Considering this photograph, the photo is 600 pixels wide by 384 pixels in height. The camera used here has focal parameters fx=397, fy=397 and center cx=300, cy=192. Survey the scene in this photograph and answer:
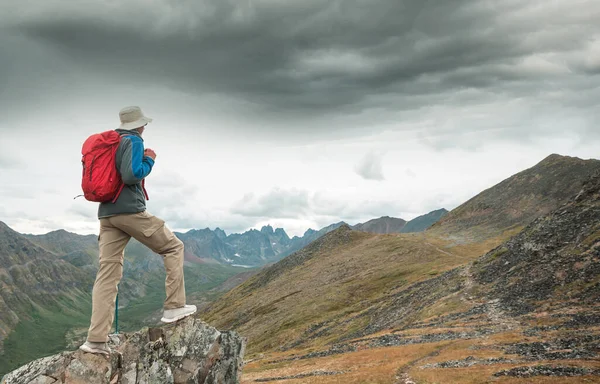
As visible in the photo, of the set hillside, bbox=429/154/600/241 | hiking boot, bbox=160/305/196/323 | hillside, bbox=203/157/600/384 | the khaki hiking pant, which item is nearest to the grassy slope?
hillside, bbox=203/157/600/384

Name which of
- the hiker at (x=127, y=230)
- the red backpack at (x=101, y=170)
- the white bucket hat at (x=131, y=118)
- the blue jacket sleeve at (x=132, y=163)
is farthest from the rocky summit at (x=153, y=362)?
the white bucket hat at (x=131, y=118)

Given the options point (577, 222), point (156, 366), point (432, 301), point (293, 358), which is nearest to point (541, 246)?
point (577, 222)

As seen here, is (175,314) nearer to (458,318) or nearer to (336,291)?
(458,318)

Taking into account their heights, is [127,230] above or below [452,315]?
above

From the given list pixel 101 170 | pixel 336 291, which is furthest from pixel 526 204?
pixel 101 170

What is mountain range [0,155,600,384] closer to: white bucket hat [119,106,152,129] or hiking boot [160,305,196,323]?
hiking boot [160,305,196,323]

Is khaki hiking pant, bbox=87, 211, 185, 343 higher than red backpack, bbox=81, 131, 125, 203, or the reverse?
red backpack, bbox=81, 131, 125, 203

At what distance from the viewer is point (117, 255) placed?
12992mm

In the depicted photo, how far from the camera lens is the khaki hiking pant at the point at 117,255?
40.8 feet

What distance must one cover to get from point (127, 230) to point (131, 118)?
369 centimetres

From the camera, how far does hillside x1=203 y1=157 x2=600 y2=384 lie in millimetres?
36000

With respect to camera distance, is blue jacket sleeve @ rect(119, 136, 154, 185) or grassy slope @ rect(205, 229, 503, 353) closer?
blue jacket sleeve @ rect(119, 136, 154, 185)

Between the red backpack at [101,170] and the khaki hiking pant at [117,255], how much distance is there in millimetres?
878

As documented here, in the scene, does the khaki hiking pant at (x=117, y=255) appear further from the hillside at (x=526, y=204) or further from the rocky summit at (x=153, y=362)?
the hillside at (x=526, y=204)
